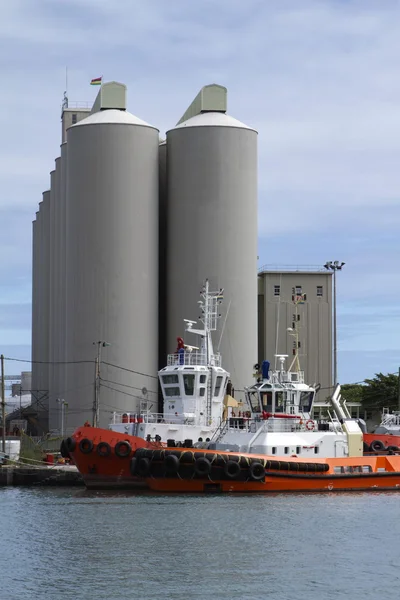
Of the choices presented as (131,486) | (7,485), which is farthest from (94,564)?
(7,485)

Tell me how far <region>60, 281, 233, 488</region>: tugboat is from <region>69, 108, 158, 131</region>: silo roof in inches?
925

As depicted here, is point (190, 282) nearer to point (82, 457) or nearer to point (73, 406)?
point (73, 406)

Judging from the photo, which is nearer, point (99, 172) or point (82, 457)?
point (82, 457)

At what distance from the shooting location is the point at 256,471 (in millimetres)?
41094

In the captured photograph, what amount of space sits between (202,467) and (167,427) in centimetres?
539

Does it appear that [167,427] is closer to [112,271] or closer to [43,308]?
[112,271]

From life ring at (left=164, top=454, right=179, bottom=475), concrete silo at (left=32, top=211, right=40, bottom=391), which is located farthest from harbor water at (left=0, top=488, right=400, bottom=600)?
concrete silo at (left=32, top=211, right=40, bottom=391)

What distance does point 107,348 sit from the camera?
220ft

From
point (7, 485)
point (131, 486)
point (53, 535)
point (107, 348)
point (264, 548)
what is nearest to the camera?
point (264, 548)

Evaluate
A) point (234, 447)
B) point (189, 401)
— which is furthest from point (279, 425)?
point (189, 401)

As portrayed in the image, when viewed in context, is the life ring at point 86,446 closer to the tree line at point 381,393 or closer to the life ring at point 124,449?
the life ring at point 124,449

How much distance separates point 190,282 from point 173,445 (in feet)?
87.2

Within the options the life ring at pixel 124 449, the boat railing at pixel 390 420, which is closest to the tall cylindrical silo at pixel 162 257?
the boat railing at pixel 390 420

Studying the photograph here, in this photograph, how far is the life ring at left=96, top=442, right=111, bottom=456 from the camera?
4319 cm
